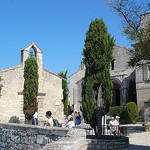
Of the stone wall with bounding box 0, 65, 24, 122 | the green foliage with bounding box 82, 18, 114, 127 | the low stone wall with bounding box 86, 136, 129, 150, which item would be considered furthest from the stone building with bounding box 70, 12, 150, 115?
the low stone wall with bounding box 86, 136, 129, 150

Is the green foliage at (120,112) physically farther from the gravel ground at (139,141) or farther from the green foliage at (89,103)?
the green foliage at (89,103)

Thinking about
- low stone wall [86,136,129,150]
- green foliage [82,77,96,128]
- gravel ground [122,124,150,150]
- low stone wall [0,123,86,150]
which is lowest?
gravel ground [122,124,150,150]

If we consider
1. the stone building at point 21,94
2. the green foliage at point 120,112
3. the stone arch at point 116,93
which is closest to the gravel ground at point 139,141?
the green foliage at point 120,112

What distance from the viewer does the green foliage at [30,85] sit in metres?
18.7

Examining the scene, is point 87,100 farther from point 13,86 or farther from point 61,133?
point 13,86

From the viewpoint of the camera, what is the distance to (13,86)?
20.9 m

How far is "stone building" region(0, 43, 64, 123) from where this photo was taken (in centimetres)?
2020

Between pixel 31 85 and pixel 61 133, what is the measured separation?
1306 centimetres

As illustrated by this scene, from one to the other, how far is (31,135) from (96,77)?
12.4ft

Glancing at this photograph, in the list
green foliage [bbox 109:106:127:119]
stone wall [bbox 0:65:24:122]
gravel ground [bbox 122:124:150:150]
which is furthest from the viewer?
green foliage [bbox 109:106:127:119]

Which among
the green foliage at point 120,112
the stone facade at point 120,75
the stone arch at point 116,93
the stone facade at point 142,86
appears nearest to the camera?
the green foliage at point 120,112

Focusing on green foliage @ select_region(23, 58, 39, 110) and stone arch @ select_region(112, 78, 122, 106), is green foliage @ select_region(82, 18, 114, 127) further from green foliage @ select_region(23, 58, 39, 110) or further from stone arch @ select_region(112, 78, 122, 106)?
stone arch @ select_region(112, 78, 122, 106)

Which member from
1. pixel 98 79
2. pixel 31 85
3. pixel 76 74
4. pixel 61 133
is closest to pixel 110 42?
pixel 98 79

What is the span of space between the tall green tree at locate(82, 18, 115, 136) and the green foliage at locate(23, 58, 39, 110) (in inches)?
379
